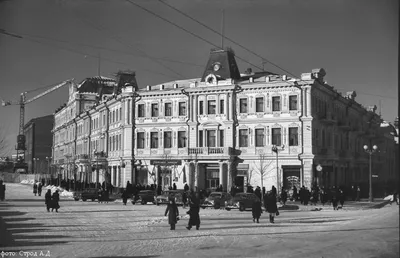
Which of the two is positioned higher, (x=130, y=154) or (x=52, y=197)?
(x=130, y=154)

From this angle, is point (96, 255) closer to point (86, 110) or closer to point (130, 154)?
point (86, 110)

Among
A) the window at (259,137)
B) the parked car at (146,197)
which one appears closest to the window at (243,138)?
the window at (259,137)

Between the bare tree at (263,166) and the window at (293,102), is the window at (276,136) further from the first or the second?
the window at (293,102)

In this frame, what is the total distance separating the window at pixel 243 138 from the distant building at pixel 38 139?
2241cm

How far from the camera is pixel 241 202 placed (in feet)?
85.6

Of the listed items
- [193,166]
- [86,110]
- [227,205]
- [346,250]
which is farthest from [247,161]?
[346,250]

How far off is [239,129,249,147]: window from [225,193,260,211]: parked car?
42.1ft

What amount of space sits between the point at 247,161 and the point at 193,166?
14.4 ft

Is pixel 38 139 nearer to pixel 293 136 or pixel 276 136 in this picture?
pixel 293 136

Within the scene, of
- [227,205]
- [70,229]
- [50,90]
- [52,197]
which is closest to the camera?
[50,90]

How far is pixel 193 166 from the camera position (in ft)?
132

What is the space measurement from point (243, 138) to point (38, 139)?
984 inches

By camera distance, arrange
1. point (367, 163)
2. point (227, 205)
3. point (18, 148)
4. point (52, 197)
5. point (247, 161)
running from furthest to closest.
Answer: point (247, 161), point (367, 163), point (227, 205), point (52, 197), point (18, 148)

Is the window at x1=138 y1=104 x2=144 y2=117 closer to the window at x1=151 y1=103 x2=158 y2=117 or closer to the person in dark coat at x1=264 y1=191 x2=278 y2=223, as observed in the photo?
the window at x1=151 y1=103 x2=158 y2=117
